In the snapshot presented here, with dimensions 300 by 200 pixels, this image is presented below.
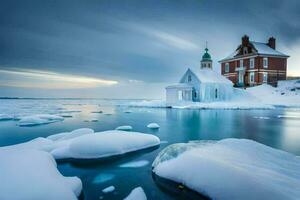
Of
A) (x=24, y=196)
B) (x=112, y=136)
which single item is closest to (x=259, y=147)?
(x=112, y=136)

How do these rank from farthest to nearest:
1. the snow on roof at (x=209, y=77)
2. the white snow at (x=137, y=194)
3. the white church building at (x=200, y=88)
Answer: the snow on roof at (x=209, y=77) < the white church building at (x=200, y=88) < the white snow at (x=137, y=194)

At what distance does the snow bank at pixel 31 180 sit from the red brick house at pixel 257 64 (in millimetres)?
36822

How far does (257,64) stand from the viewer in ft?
114

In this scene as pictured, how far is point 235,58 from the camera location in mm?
38312

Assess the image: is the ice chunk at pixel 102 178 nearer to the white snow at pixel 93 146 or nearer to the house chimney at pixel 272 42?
the white snow at pixel 93 146

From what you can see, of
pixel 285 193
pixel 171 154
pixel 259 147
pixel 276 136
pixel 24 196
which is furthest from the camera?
pixel 276 136

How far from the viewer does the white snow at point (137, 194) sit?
4174 mm

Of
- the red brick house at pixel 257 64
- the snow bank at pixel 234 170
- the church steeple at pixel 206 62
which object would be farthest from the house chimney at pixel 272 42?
the snow bank at pixel 234 170

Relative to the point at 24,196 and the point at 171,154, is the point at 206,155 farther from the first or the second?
the point at 24,196

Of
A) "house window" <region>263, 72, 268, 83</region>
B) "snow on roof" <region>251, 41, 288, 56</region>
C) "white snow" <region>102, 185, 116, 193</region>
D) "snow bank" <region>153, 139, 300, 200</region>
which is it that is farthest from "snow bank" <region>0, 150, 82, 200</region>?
"house window" <region>263, 72, 268, 83</region>

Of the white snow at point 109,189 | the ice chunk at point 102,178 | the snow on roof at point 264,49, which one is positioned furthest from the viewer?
the snow on roof at point 264,49

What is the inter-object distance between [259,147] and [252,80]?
111 ft

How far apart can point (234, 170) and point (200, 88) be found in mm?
27197

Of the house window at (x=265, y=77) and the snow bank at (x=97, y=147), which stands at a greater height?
the house window at (x=265, y=77)
